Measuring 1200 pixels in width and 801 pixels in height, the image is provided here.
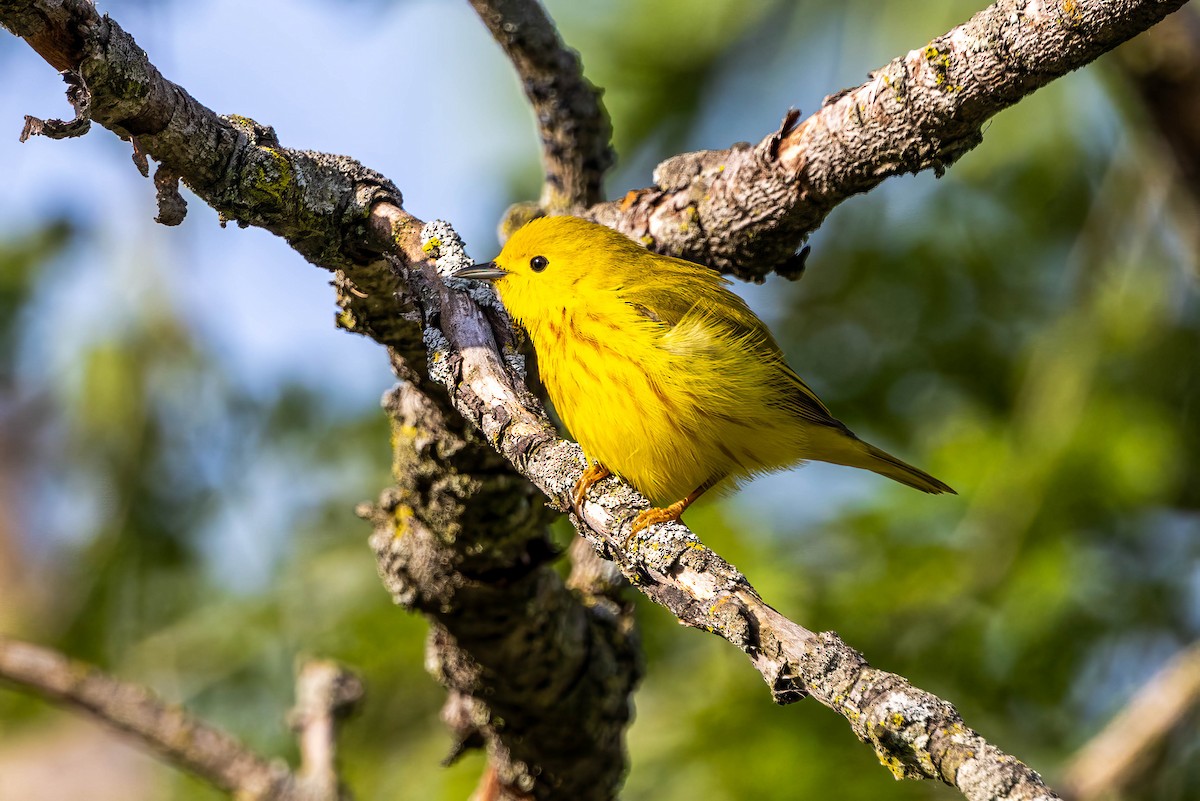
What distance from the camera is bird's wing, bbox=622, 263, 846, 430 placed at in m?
3.30

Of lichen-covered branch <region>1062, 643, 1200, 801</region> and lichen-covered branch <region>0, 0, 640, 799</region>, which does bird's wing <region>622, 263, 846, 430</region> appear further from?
lichen-covered branch <region>1062, 643, 1200, 801</region>

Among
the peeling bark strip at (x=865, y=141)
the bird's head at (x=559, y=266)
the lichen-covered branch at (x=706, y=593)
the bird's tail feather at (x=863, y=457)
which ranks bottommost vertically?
the lichen-covered branch at (x=706, y=593)

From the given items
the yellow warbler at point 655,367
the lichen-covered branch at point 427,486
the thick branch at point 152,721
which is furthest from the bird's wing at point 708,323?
the thick branch at point 152,721

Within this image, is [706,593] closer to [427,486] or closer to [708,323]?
[427,486]

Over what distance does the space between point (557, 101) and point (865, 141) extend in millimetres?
1126

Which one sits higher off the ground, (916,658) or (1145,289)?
(1145,289)

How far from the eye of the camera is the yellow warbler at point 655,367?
3.21 m

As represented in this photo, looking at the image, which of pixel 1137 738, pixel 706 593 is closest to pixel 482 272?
pixel 706 593

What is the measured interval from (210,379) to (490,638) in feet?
7.41

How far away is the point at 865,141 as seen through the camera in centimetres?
257

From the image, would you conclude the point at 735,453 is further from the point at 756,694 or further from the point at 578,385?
the point at 756,694

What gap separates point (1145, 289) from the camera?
4.30 metres

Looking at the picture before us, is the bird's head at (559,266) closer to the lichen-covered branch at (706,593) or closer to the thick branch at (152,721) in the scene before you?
the lichen-covered branch at (706,593)

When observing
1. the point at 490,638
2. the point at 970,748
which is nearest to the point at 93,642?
the point at 490,638
